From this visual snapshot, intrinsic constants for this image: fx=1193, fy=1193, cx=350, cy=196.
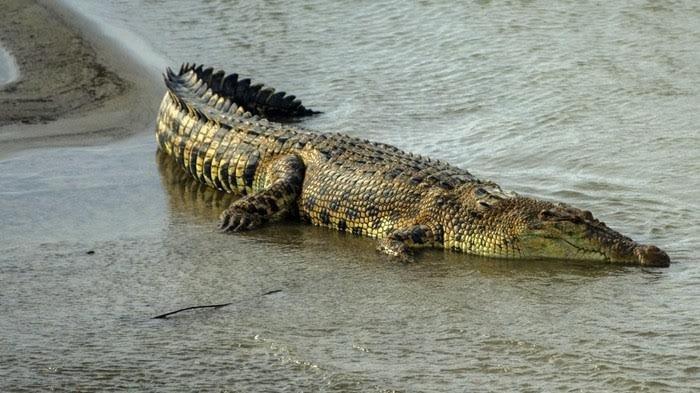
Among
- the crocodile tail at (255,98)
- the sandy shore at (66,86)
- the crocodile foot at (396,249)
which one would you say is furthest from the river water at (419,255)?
the sandy shore at (66,86)

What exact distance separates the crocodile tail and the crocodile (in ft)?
2.41

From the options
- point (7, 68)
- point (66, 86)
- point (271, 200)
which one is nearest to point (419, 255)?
point (271, 200)

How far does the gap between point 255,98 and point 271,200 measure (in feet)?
8.19

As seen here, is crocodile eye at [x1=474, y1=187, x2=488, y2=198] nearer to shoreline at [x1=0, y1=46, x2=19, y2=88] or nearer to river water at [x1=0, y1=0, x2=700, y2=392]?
river water at [x1=0, y1=0, x2=700, y2=392]

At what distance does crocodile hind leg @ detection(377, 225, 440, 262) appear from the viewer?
629cm

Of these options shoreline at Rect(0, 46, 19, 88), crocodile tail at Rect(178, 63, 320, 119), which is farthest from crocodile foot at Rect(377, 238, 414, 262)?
shoreline at Rect(0, 46, 19, 88)

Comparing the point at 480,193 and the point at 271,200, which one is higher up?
the point at 480,193

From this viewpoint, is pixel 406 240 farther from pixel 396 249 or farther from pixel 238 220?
pixel 238 220

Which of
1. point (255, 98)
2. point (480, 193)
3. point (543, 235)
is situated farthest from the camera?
point (255, 98)

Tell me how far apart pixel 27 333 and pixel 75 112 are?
480 centimetres

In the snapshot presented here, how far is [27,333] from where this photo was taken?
499 centimetres

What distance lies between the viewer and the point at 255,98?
9430 millimetres

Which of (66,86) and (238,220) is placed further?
(66,86)

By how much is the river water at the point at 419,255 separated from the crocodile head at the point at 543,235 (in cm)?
10
